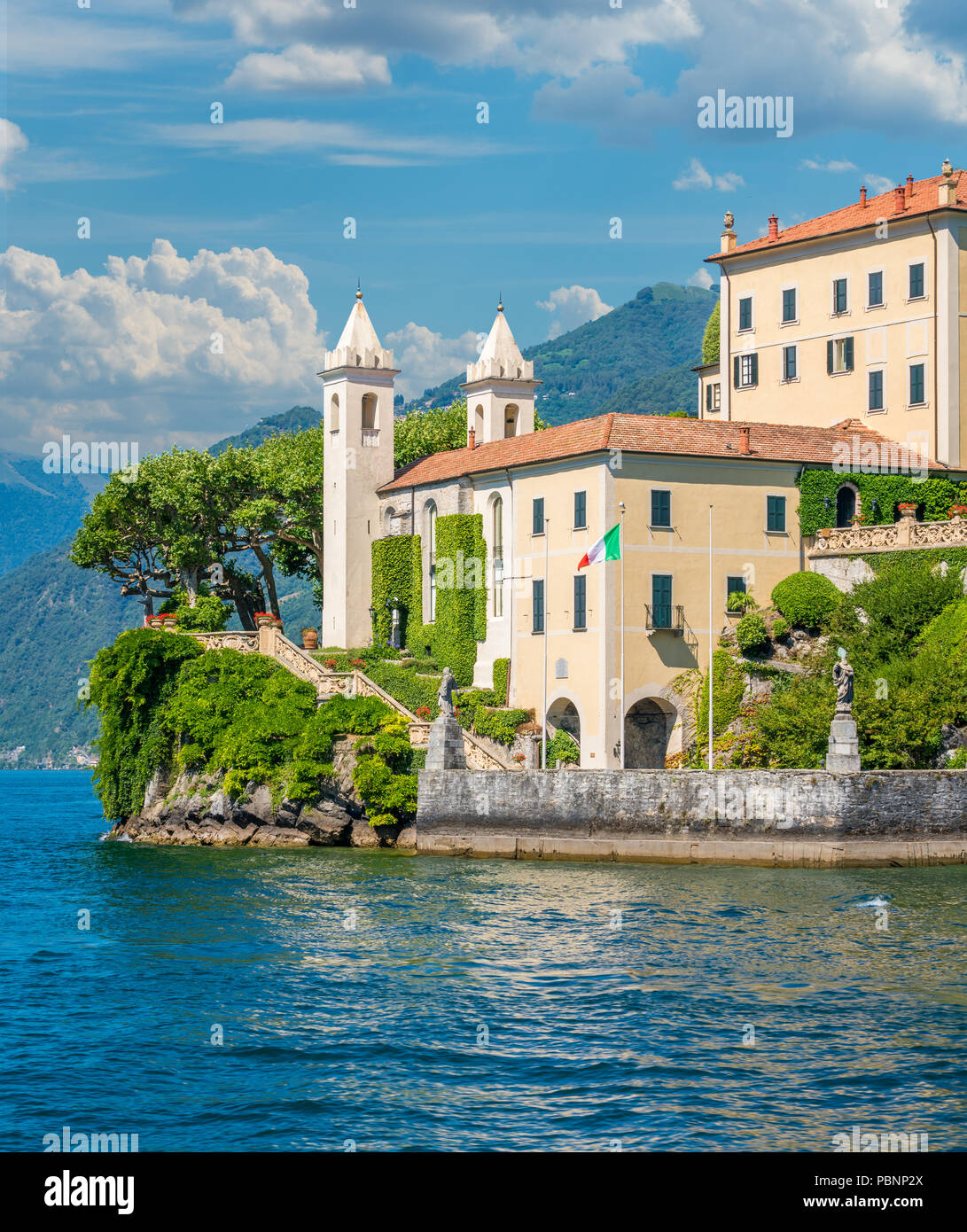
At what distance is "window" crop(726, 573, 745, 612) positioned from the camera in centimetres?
5481

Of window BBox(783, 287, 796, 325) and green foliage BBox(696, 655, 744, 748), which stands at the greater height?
window BBox(783, 287, 796, 325)

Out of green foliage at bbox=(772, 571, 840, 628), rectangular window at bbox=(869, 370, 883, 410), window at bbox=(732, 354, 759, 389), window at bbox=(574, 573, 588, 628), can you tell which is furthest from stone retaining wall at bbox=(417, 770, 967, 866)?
window at bbox=(732, 354, 759, 389)

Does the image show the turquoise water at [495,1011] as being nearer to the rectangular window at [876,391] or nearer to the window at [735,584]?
the window at [735,584]

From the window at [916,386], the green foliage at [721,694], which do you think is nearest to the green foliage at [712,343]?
the window at [916,386]

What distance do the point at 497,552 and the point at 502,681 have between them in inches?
217

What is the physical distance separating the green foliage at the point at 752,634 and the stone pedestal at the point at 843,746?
1092 centimetres

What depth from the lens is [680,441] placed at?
55.2 metres

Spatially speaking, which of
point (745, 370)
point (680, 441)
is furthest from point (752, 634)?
point (745, 370)

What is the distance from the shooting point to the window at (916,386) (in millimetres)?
59625

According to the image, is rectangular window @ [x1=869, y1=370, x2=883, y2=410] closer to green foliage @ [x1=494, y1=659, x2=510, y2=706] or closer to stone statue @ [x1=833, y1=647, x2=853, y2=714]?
green foliage @ [x1=494, y1=659, x2=510, y2=706]

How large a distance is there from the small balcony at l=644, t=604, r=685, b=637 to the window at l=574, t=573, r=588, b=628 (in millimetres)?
2100

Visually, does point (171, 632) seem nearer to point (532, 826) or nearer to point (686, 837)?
point (532, 826)

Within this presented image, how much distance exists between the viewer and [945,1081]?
21094 millimetres

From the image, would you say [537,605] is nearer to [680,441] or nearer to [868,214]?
[680,441]
